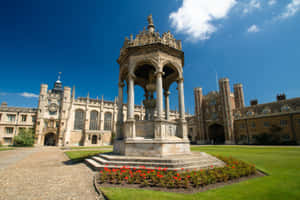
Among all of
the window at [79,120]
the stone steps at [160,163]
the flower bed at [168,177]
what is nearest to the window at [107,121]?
the window at [79,120]

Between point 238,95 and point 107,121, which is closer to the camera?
point 238,95

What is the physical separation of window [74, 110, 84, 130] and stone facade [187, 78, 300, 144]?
37.1 meters

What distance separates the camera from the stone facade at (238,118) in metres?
32.9

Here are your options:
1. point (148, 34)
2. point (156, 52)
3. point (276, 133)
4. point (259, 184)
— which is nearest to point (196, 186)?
point (259, 184)

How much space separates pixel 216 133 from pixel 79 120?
43.6 m

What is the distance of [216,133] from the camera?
160 ft

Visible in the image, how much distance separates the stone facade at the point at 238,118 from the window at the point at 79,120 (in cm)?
3714

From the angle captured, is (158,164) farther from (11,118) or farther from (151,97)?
(11,118)

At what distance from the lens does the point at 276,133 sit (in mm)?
33812

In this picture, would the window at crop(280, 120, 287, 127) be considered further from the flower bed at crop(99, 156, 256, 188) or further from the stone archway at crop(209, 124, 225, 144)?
the flower bed at crop(99, 156, 256, 188)

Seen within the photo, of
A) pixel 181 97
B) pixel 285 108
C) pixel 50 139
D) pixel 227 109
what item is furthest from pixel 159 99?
pixel 50 139

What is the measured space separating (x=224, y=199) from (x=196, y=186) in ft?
3.41

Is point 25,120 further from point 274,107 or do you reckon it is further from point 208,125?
point 274,107

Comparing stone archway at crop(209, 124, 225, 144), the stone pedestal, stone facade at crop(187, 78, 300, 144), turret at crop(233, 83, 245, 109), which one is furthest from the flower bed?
turret at crop(233, 83, 245, 109)
